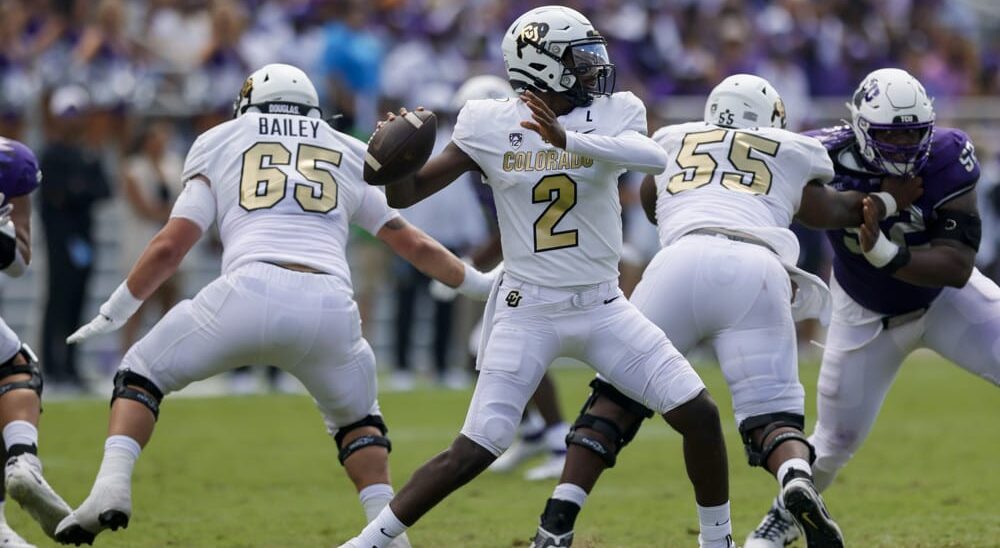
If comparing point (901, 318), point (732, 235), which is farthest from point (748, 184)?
point (901, 318)

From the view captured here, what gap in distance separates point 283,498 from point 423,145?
336 centimetres

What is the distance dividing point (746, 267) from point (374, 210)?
1.54 meters

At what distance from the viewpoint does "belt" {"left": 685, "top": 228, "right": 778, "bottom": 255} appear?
6.13m

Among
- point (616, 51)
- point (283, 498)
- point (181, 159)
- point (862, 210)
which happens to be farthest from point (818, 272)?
point (862, 210)

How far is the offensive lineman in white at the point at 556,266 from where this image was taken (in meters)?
5.61

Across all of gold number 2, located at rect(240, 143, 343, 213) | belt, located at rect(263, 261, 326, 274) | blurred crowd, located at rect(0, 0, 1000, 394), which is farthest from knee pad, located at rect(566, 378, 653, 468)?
blurred crowd, located at rect(0, 0, 1000, 394)

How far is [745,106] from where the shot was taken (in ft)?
21.5

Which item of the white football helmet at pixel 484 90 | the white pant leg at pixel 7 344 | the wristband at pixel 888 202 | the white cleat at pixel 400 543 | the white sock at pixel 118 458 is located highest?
the white football helmet at pixel 484 90

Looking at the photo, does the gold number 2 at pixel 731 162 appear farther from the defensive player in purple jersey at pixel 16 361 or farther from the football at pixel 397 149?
the defensive player in purple jersey at pixel 16 361

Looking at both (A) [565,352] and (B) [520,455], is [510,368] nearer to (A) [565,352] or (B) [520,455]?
(A) [565,352]

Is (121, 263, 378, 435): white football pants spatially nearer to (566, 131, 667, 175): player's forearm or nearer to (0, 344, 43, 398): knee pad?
(0, 344, 43, 398): knee pad

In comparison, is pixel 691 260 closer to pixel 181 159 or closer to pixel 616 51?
pixel 181 159

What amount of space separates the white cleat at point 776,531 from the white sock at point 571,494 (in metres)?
0.88

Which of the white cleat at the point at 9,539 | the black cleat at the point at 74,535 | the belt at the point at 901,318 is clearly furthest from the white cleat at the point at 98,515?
the belt at the point at 901,318
